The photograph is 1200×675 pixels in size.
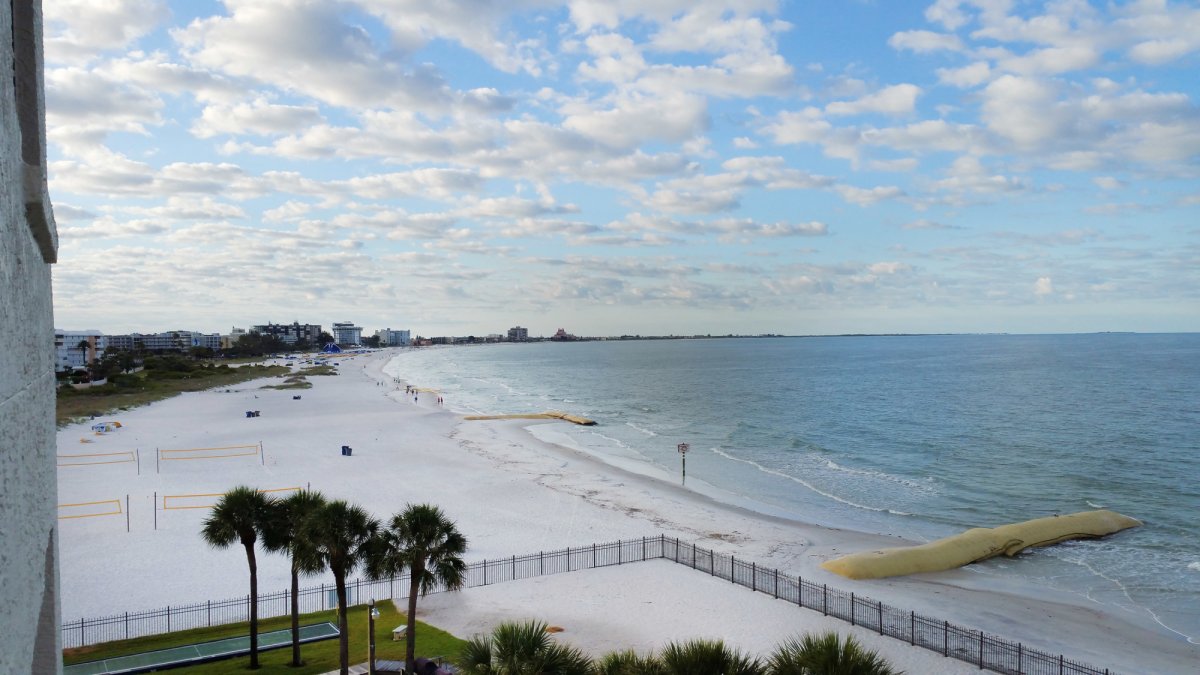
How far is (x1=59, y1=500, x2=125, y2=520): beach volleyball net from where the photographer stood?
38781 millimetres

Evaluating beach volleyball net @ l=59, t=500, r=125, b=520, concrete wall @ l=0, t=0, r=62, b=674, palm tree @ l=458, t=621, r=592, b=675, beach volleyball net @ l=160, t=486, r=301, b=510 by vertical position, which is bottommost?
beach volleyball net @ l=160, t=486, r=301, b=510

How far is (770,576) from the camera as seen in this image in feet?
98.6

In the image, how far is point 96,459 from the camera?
55.4m

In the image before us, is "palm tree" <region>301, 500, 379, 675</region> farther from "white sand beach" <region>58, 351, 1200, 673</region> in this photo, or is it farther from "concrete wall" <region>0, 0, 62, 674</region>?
"concrete wall" <region>0, 0, 62, 674</region>

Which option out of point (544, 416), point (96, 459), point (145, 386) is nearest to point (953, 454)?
point (544, 416)

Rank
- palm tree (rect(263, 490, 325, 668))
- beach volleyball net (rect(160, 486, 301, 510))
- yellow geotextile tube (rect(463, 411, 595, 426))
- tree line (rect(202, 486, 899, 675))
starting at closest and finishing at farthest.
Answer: tree line (rect(202, 486, 899, 675)) < palm tree (rect(263, 490, 325, 668)) < beach volleyball net (rect(160, 486, 301, 510)) < yellow geotextile tube (rect(463, 411, 595, 426))

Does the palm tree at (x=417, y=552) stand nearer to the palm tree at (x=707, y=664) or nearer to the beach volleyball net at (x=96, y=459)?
the palm tree at (x=707, y=664)

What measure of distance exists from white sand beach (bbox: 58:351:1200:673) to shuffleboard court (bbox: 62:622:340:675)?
357 centimetres

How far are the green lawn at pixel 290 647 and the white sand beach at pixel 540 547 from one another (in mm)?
1178

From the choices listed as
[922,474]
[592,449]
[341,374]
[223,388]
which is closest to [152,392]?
[223,388]

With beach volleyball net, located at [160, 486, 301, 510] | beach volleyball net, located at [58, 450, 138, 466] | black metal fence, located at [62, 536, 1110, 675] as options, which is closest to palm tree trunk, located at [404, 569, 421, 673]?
black metal fence, located at [62, 536, 1110, 675]

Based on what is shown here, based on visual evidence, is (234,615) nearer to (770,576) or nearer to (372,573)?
(372,573)

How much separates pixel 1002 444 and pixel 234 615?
61.9 metres

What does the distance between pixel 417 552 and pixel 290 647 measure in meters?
6.71
